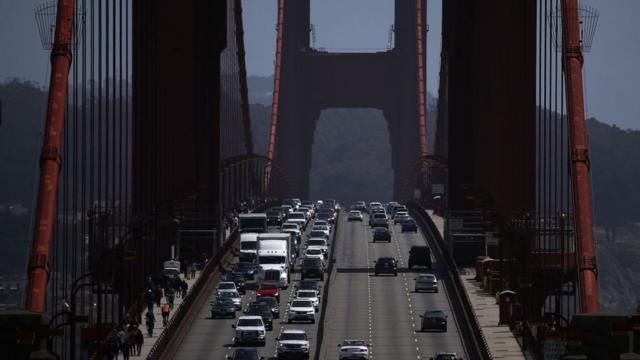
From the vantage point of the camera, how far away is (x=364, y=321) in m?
94.2

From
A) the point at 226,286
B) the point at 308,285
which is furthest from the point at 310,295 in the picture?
the point at 226,286

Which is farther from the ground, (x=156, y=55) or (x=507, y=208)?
(x=156, y=55)

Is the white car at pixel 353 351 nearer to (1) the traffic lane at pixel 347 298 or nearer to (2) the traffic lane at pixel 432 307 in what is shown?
(1) the traffic lane at pixel 347 298

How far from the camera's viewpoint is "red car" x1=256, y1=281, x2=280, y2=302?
100425mm

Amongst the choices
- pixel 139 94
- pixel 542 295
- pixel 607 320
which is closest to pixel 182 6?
pixel 139 94

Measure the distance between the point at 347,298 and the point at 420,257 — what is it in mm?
13787

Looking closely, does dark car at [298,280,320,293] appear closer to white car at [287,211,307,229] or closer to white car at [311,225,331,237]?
white car at [311,225,331,237]

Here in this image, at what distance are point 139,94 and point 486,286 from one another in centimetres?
2007

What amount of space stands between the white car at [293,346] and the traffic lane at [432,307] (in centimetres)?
465

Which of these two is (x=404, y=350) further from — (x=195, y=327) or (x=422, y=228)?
(x=422, y=228)

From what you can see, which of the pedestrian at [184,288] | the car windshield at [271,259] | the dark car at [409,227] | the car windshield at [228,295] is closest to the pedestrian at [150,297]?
the pedestrian at [184,288]

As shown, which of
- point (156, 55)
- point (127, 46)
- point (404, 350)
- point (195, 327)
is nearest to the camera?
point (404, 350)

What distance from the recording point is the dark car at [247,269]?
367 ft

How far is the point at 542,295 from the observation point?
296ft
